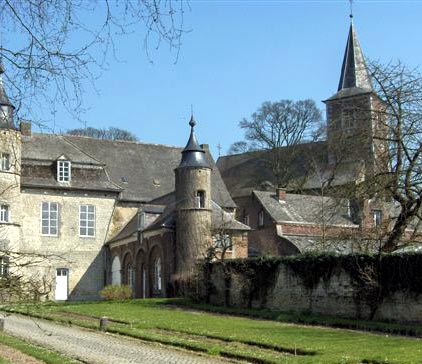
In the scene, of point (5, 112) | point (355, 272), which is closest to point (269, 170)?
point (355, 272)

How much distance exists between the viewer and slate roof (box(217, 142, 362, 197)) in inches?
2203

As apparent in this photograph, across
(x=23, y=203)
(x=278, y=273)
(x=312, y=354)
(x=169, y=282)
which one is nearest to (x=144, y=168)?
(x=23, y=203)

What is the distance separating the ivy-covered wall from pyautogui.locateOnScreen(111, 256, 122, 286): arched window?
12125 mm

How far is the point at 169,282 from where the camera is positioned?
37.5 metres

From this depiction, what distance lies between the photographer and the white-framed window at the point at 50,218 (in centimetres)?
4253

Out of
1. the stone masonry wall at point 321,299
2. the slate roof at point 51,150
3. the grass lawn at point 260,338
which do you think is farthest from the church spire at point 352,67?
the grass lawn at point 260,338

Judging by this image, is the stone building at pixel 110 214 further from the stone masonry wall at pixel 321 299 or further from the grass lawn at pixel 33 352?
the grass lawn at pixel 33 352

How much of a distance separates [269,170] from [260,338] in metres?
44.5

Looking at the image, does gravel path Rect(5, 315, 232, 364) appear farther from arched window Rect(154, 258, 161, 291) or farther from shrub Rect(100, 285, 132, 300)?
arched window Rect(154, 258, 161, 291)

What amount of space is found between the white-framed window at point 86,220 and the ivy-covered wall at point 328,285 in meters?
13.7

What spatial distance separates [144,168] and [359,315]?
2668 cm

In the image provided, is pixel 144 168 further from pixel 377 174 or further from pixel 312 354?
pixel 312 354

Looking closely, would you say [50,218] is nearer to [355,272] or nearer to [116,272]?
[116,272]

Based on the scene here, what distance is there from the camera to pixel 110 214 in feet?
145
